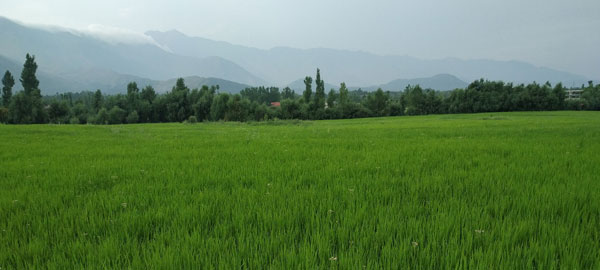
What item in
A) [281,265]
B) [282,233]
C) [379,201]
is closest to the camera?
[281,265]

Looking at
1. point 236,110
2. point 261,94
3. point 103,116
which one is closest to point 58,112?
point 103,116

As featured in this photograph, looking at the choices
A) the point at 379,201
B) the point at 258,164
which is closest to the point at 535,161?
the point at 379,201

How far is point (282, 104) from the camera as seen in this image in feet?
256

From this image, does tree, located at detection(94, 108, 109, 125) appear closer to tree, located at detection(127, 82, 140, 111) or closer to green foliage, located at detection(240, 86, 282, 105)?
tree, located at detection(127, 82, 140, 111)

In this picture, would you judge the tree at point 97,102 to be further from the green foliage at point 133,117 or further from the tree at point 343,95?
the tree at point 343,95

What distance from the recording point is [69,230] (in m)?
2.78

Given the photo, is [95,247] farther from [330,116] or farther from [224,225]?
[330,116]

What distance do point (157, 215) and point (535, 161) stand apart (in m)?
7.01

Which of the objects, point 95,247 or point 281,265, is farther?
point 95,247

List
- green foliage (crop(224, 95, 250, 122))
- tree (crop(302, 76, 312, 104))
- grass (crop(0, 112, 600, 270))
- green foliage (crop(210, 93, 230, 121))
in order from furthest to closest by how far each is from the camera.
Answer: tree (crop(302, 76, 312, 104)) < green foliage (crop(210, 93, 230, 121)) < green foliage (crop(224, 95, 250, 122)) < grass (crop(0, 112, 600, 270))

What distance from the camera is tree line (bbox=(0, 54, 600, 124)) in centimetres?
7175

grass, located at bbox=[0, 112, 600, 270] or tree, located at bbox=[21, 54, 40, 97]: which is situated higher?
tree, located at bbox=[21, 54, 40, 97]

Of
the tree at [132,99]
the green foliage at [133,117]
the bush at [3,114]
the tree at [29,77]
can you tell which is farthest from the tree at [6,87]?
the green foliage at [133,117]

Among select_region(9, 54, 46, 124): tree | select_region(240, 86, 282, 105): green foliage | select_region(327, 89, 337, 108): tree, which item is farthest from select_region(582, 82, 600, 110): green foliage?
select_region(9, 54, 46, 124): tree
